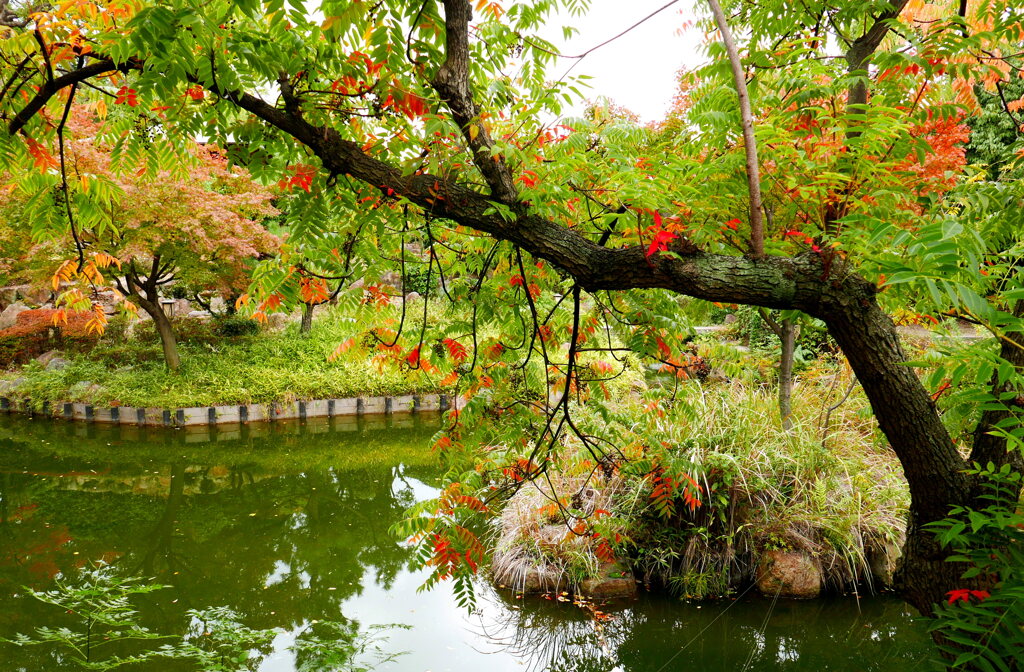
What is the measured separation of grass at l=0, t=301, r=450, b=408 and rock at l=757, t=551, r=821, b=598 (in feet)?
15.8

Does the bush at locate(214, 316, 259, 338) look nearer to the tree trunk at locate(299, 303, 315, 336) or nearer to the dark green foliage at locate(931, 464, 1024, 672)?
the tree trunk at locate(299, 303, 315, 336)

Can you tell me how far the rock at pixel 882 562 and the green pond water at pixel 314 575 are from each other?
0.41 feet

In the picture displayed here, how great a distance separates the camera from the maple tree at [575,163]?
62.5 inches

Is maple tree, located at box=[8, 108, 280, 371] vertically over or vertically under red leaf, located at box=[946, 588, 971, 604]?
over

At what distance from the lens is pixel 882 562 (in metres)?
4.09

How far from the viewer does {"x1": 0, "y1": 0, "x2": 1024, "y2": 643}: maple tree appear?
1587mm

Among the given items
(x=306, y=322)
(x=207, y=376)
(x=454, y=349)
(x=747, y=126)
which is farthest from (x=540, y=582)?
(x=306, y=322)

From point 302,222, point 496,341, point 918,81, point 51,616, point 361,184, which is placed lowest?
point 51,616

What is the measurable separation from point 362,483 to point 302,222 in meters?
4.90

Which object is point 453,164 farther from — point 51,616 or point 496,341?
point 51,616

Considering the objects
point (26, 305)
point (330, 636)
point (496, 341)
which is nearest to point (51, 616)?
point (330, 636)

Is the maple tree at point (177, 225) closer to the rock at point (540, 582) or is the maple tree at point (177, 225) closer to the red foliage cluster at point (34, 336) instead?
the red foliage cluster at point (34, 336)

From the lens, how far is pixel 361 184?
2.14 metres

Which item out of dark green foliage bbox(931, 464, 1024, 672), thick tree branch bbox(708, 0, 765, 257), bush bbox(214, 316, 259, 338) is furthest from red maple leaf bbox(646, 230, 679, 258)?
bush bbox(214, 316, 259, 338)
